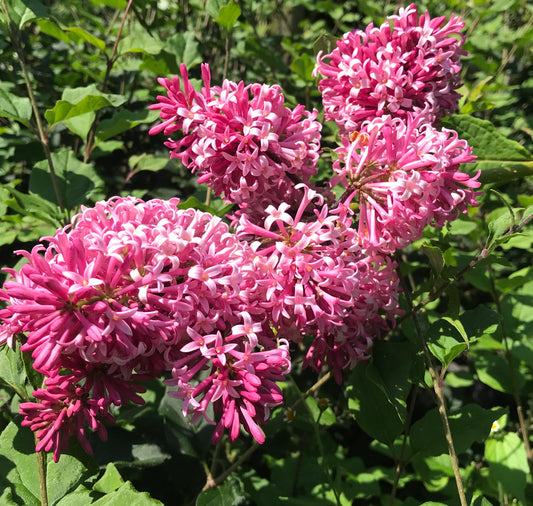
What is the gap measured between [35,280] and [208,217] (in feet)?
1.34

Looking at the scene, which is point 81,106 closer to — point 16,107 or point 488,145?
point 16,107

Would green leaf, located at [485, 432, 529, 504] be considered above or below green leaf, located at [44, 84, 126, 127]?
below

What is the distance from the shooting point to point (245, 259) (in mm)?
1182

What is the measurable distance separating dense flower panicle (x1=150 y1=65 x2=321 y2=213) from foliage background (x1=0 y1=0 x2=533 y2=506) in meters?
0.28

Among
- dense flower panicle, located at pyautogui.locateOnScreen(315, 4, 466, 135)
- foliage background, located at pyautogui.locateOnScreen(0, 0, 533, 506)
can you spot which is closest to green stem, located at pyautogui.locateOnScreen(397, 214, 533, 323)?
foliage background, located at pyautogui.locateOnScreen(0, 0, 533, 506)

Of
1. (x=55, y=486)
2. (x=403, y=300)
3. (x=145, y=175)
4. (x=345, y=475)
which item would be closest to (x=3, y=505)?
(x=55, y=486)

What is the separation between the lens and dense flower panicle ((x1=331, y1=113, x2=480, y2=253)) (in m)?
1.23

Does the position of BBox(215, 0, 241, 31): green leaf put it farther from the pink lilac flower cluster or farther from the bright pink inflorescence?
the pink lilac flower cluster

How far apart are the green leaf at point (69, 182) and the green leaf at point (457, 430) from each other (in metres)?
1.40

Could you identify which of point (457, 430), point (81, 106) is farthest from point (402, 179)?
point (81, 106)

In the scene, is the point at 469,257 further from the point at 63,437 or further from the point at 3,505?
the point at 3,505

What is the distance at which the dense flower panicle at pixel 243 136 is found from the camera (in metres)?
1.26

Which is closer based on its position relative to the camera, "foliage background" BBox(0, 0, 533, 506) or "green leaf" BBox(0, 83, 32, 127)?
"foliage background" BBox(0, 0, 533, 506)

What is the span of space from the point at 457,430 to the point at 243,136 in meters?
1.06
